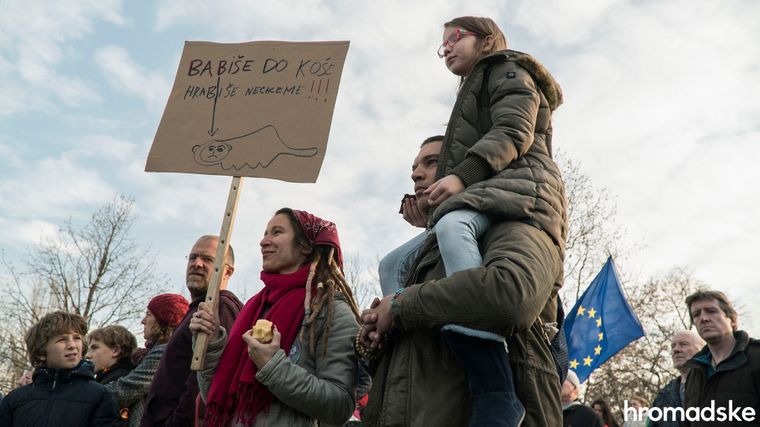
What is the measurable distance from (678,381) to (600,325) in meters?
3.59

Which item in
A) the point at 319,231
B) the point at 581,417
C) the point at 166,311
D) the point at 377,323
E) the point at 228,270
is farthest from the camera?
the point at 581,417

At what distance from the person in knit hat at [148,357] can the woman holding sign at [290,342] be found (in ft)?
4.58

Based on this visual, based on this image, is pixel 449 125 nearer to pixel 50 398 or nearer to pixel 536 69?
pixel 536 69

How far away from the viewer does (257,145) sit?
3.89 m

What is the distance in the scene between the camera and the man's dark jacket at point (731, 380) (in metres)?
4.83

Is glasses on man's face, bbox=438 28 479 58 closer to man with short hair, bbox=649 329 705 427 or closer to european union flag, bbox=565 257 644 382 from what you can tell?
man with short hair, bbox=649 329 705 427

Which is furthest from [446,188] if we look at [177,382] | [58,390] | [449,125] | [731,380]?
[731,380]

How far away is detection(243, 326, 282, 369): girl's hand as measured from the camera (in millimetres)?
3195

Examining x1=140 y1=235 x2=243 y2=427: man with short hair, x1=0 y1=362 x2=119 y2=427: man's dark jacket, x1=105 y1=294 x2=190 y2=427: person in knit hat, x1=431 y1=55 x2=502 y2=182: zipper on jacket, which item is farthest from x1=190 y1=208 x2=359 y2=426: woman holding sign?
x1=105 y1=294 x2=190 y2=427: person in knit hat

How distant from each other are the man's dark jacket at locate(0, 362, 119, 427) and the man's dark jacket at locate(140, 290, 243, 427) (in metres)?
0.68

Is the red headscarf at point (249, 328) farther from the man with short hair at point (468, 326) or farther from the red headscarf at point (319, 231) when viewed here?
the man with short hair at point (468, 326)

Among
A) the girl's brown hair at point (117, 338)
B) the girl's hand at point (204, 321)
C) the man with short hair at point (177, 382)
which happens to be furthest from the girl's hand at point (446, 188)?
the girl's brown hair at point (117, 338)

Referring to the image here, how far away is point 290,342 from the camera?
136 inches

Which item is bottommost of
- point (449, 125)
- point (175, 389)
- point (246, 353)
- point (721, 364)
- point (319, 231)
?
point (175, 389)
